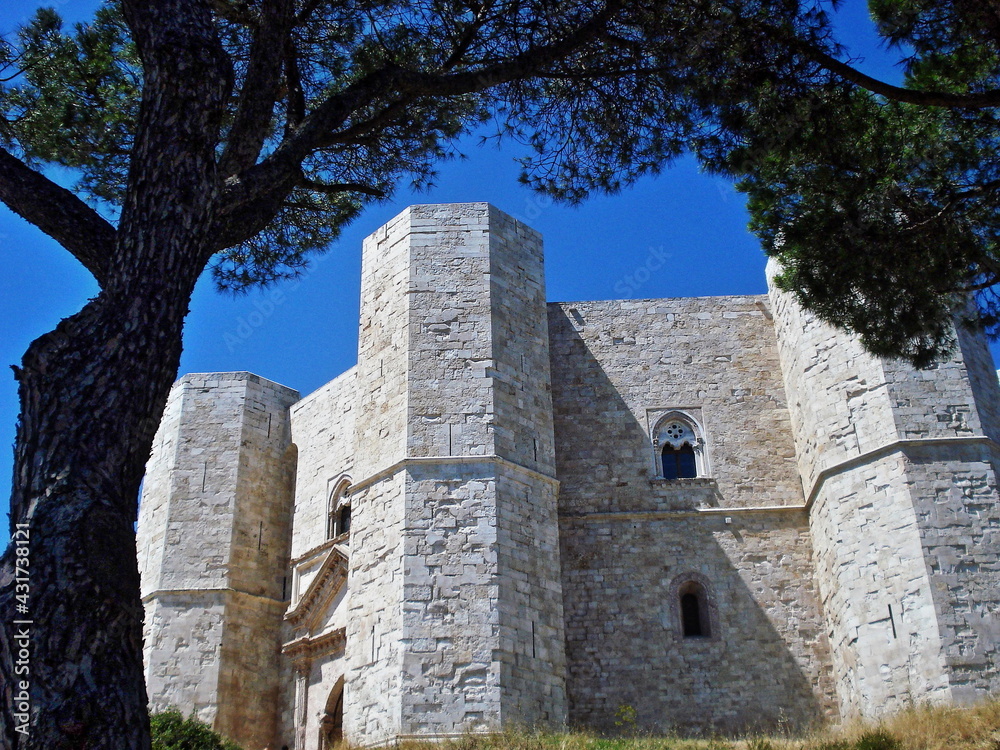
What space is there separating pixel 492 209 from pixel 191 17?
7.95m

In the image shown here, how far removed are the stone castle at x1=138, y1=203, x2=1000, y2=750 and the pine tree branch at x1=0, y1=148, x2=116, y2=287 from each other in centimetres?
625

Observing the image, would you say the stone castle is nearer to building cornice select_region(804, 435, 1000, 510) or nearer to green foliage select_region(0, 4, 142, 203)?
building cornice select_region(804, 435, 1000, 510)

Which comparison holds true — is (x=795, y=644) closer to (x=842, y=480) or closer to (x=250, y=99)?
(x=842, y=480)

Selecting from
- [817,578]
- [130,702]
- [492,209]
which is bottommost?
[130,702]

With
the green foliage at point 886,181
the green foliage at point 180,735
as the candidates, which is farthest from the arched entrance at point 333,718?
the green foliage at point 886,181

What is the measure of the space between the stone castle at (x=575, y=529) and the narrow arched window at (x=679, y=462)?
0.10 ft

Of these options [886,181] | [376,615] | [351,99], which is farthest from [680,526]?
[351,99]

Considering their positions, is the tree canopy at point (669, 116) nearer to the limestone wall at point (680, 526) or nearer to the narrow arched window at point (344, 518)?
the limestone wall at point (680, 526)

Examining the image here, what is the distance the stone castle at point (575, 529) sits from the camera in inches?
423

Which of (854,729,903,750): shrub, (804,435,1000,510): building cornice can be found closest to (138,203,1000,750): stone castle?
(804,435,1000,510): building cornice

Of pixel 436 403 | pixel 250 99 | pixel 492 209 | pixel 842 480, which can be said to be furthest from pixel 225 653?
pixel 250 99

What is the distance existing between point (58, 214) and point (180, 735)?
284 inches

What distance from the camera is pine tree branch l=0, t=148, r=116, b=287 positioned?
5.39 metres

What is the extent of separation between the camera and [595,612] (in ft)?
41.6
